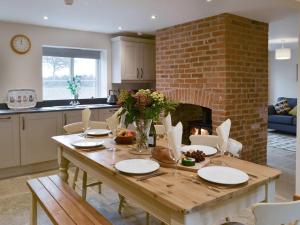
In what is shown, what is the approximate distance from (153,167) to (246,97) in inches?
97.1

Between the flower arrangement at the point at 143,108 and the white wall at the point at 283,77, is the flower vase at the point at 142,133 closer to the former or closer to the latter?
the flower arrangement at the point at 143,108

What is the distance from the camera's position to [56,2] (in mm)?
3096

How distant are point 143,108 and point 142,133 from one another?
0.76 ft

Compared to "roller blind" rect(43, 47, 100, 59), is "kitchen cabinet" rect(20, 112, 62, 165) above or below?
below

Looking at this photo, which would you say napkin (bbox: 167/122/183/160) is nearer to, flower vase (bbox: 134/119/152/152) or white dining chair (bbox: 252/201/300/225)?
flower vase (bbox: 134/119/152/152)

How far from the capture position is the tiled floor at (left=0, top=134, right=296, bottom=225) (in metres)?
2.63

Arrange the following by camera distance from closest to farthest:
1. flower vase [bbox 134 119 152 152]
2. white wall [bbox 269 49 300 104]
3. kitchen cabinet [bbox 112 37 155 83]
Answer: flower vase [bbox 134 119 152 152] → kitchen cabinet [bbox 112 37 155 83] → white wall [bbox 269 49 300 104]

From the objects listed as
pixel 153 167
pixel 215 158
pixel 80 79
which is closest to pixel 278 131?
pixel 80 79

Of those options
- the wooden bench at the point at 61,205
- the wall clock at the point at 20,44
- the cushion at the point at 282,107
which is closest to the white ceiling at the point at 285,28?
the cushion at the point at 282,107

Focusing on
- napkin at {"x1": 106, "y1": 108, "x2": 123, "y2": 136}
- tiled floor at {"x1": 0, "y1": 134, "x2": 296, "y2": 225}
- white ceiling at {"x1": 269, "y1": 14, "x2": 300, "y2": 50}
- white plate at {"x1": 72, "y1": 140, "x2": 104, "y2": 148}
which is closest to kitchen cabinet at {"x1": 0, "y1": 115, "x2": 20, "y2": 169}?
tiled floor at {"x1": 0, "y1": 134, "x2": 296, "y2": 225}

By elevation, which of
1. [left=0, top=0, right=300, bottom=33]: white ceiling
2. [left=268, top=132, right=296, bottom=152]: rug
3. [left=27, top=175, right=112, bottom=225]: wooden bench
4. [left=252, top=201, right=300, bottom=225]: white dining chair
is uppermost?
[left=0, top=0, right=300, bottom=33]: white ceiling

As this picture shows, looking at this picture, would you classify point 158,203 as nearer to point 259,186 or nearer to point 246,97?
point 259,186

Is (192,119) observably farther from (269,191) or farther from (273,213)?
(273,213)

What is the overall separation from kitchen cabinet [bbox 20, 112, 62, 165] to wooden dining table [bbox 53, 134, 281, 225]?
227 centimetres
